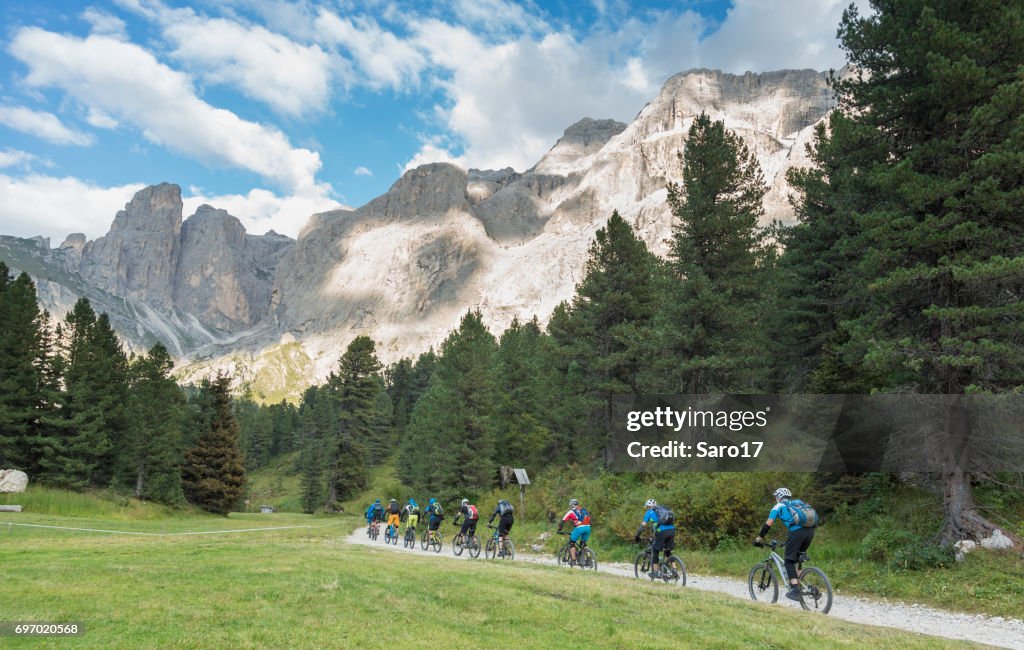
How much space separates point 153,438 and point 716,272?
4601cm

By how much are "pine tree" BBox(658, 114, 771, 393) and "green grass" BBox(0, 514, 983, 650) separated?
57.2 ft

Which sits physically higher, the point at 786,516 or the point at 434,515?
the point at 786,516

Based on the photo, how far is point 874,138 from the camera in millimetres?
18828

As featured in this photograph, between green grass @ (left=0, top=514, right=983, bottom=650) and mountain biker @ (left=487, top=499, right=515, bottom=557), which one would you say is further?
mountain biker @ (left=487, top=499, right=515, bottom=557)

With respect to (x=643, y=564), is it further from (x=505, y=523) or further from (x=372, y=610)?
(x=372, y=610)

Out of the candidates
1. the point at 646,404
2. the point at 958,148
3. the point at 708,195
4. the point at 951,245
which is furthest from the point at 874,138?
the point at 646,404

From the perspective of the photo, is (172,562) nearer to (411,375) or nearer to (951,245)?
(951,245)

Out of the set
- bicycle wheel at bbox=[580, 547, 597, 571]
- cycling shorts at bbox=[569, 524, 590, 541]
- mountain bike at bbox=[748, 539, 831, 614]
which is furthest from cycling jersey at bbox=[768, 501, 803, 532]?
bicycle wheel at bbox=[580, 547, 597, 571]

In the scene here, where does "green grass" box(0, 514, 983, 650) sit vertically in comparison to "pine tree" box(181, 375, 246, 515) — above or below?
above

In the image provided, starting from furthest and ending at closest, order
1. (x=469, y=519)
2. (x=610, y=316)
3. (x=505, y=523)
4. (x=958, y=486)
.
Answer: (x=610, y=316), (x=469, y=519), (x=505, y=523), (x=958, y=486)

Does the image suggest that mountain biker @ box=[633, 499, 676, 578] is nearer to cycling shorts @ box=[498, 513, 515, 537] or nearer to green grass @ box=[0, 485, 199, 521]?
cycling shorts @ box=[498, 513, 515, 537]

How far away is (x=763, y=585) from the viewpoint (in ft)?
47.3

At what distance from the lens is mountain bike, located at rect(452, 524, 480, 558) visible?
2659cm

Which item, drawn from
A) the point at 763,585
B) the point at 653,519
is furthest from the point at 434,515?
the point at 763,585
